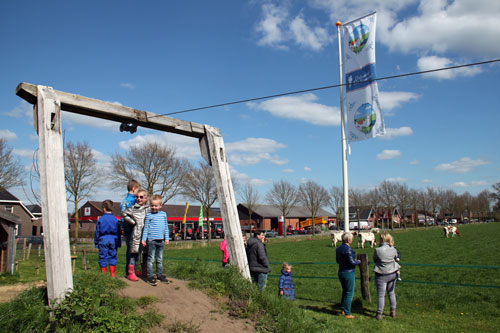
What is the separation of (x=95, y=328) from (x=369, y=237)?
2482 centimetres

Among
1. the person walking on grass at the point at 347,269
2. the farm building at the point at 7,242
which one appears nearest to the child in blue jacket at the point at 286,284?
the person walking on grass at the point at 347,269

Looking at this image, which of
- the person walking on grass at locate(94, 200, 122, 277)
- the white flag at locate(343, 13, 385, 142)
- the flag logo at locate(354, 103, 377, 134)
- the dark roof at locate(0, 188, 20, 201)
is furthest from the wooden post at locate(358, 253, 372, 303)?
the dark roof at locate(0, 188, 20, 201)

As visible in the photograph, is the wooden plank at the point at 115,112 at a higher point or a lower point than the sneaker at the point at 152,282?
higher

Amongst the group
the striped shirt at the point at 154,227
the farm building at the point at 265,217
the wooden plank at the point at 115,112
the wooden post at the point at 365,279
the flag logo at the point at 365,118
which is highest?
the flag logo at the point at 365,118

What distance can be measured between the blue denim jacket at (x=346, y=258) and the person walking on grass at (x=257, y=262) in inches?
61.1

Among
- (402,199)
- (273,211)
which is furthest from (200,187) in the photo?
(402,199)

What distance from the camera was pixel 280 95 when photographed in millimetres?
6961

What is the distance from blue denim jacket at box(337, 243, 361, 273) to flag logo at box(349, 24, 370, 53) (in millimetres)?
7942

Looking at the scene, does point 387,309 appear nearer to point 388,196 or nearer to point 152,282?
point 152,282

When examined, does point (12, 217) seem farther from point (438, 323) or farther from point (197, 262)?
point (438, 323)

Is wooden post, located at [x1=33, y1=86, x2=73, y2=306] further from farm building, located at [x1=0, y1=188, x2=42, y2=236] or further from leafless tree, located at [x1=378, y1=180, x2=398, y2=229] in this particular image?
leafless tree, located at [x1=378, y1=180, x2=398, y2=229]

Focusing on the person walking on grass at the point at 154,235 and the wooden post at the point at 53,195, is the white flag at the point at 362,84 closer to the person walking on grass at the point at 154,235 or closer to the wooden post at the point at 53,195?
the person walking on grass at the point at 154,235

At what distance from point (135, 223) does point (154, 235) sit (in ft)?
1.57

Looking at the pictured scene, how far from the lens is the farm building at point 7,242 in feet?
46.9
